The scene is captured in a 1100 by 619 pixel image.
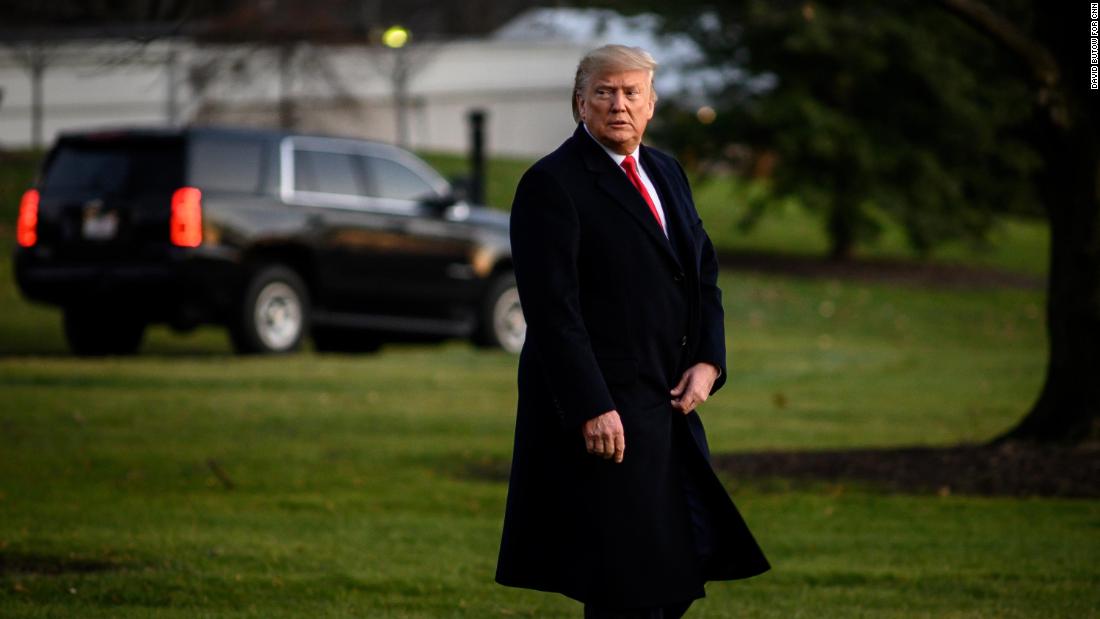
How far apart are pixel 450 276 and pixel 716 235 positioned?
17.9 m

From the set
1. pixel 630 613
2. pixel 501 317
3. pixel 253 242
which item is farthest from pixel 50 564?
pixel 501 317

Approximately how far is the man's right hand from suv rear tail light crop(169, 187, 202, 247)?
1132 cm

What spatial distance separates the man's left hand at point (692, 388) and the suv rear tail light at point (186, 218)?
11199 millimetres

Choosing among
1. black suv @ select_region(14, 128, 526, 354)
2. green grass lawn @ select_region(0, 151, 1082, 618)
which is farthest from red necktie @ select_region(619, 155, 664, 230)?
black suv @ select_region(14, 128, 526, 354)

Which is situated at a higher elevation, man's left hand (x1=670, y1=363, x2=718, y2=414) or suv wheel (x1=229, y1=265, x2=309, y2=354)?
man's left hand (x1=670, y1=363, x2=718, y2=414)

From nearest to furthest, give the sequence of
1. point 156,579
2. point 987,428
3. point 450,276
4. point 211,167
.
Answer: point 156,579, point 987,428, point 211,167, point 450,276

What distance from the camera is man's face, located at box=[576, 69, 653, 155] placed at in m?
4.55

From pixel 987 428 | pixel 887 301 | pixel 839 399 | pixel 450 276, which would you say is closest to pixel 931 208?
pixel 887 301

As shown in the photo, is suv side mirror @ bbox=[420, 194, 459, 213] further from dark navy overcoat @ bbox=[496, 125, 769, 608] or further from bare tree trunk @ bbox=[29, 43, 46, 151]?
bare tree trunk @ bbox=[29, 43, 46, 151]

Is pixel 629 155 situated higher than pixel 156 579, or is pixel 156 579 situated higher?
pixel 629 155

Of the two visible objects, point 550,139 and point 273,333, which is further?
point 550,139

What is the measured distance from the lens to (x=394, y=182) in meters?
17.3

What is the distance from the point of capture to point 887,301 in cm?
2566

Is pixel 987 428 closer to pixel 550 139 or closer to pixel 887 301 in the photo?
pixel 887 301
